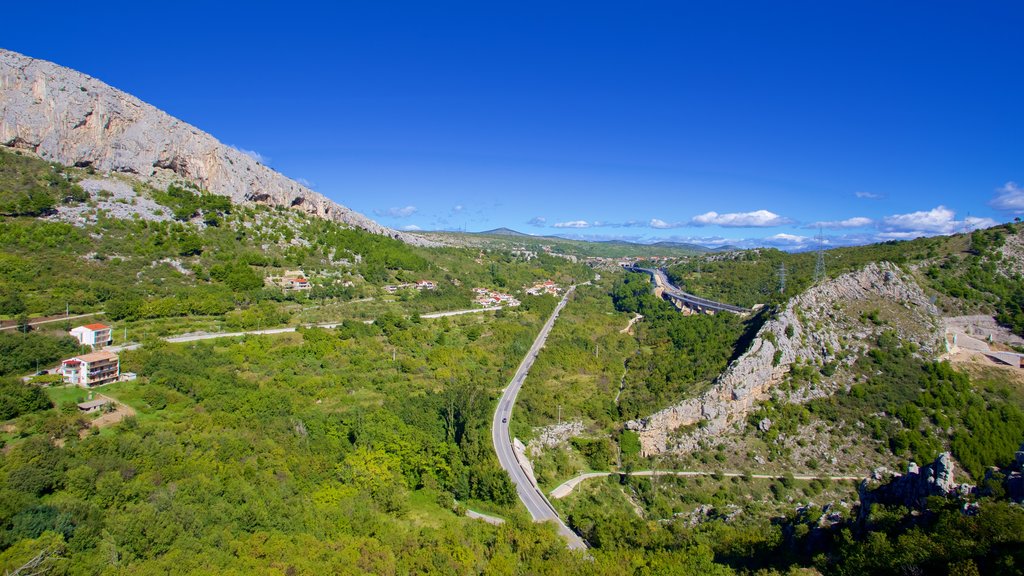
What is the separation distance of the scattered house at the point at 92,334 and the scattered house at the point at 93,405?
10315 millimetres

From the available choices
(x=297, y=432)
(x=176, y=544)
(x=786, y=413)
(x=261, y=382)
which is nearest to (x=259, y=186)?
(x=261, y=382)

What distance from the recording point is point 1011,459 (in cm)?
2941

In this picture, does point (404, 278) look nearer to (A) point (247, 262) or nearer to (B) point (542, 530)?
(A) point (247, 262)

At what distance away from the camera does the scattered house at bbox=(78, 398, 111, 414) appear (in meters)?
28.5

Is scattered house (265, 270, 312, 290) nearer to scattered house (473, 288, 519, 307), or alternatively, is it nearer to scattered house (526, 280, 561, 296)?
scattered house (473, 288, 519, 307)

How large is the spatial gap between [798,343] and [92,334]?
54550mm

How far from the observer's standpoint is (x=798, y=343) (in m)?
40.5

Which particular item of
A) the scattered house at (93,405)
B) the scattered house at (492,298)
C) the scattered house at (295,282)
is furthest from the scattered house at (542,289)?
the scattered house at (93,405)

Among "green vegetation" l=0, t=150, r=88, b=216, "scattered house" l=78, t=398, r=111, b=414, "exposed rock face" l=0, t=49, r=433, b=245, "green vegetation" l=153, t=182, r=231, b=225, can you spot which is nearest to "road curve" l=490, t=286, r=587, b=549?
"scattered house" l=78, t=398, r=111, b=414

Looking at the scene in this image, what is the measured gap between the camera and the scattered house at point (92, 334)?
37.1 meters

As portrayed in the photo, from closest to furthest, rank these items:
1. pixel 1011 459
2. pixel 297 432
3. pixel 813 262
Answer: pixel 1011 459, pixel 297 432, pixel 813 262

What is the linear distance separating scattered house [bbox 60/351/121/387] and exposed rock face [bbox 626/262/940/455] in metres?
36.5

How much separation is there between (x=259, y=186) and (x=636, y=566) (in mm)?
86389

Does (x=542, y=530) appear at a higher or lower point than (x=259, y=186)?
lower
